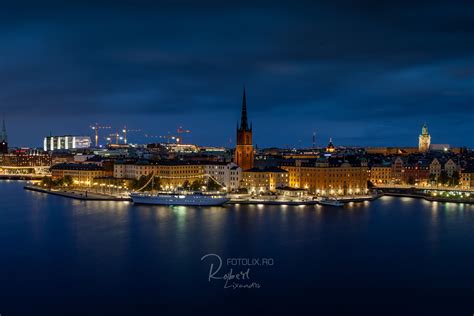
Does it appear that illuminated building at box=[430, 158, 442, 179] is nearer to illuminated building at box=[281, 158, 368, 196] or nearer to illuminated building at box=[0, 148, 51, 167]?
illuminated building at box=[281, 158, 368, 196]

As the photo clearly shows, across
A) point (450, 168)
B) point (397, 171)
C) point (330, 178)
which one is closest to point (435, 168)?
point (450, 168)

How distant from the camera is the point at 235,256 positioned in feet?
32.4

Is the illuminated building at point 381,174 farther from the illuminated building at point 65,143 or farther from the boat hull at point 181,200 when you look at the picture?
the illuminated building at point 65,143

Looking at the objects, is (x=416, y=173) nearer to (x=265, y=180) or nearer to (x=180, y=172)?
(x=265, y=180)

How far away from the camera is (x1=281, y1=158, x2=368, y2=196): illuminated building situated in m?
20.2

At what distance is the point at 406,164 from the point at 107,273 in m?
19.4

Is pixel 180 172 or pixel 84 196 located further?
pixel 180 172

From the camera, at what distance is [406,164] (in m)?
25.7

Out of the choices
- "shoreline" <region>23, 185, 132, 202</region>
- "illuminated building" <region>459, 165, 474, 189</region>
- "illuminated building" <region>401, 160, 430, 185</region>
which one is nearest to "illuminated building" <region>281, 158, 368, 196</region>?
"illuminated building" <region>459, 165, 474, 189</region>

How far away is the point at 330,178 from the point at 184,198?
5.53 metres

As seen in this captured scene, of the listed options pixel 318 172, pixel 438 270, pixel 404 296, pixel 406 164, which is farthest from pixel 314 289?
pixel 406 164

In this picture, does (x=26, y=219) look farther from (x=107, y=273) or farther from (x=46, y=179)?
(x=46, y=179)

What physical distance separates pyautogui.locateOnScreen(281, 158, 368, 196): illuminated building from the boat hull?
4.04 metres
